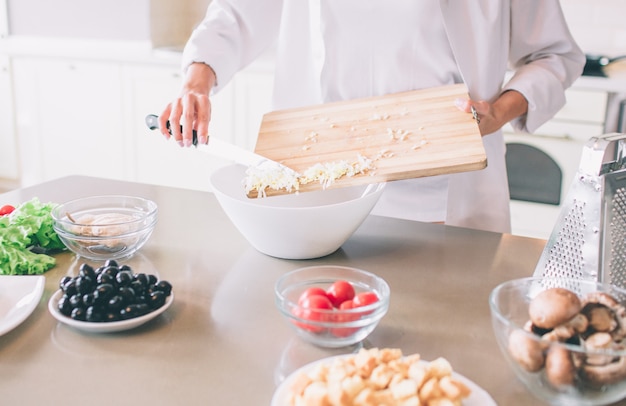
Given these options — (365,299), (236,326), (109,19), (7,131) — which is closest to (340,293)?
(365,299)

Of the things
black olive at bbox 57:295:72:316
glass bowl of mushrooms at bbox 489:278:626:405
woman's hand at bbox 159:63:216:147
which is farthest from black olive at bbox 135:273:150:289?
glass bowl of mushrooms at bbox 489:278:626:405

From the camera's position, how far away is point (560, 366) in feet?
2.55

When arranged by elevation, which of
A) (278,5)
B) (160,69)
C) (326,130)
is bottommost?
(160,69)

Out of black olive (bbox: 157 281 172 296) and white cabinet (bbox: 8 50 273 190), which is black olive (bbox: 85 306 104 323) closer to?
black olive (bbox: 157 281 172 296)

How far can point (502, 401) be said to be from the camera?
0.85 m

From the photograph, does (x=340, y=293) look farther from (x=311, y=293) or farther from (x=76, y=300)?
(x=76, y=300)

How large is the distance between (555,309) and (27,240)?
0.88 m

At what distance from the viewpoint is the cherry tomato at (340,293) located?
0.98 metres

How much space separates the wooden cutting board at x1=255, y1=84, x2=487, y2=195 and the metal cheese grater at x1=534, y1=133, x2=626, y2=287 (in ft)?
0.72

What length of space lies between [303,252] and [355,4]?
0.63m

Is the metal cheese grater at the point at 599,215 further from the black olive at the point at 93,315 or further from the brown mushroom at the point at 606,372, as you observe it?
the black olive at the point at 93,315

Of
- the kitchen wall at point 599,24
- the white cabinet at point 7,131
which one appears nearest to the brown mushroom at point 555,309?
the kitchen wall at point 599,24

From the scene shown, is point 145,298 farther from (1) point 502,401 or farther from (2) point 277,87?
(2) point 277,87

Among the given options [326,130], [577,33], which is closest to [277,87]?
[326,130]
